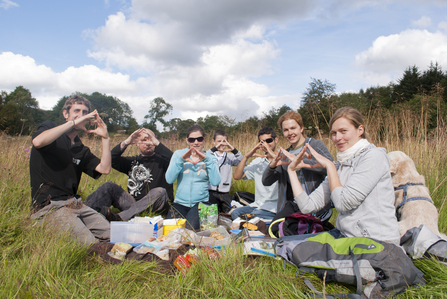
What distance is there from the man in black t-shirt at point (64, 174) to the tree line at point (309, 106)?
18.4 inches

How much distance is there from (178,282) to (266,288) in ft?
2.01

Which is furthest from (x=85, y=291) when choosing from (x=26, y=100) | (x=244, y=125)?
(x=26, y=100)

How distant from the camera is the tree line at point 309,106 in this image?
16.8 feet

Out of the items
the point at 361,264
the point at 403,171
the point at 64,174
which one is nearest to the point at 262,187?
the point at 403,171

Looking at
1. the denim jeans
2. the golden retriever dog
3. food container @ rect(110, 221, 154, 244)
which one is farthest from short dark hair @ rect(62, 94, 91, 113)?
the golden retriever dog

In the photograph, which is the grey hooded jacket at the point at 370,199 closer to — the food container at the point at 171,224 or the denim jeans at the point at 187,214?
the food container at the point at 171,224

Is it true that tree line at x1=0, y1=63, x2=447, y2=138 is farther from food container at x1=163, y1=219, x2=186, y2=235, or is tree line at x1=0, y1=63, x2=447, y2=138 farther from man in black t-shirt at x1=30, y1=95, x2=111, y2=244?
food container at x1=163, y1=219, x2=186, y2=235

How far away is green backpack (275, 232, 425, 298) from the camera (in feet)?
5.44

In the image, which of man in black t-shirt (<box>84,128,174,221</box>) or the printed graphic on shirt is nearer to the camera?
man in black t-shirt (<box>84,128,174,221</box>)

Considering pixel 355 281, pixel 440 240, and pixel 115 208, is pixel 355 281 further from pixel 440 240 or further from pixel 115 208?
pixel 115 208

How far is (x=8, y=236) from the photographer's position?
6.95ft

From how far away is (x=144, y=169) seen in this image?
13.2ft

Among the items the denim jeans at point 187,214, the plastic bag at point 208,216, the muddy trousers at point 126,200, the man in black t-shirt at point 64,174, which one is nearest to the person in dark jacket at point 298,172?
the plastic bag at point 208,216

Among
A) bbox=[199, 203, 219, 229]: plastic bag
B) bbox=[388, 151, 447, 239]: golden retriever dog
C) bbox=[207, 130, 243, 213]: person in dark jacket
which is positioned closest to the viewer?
bbox=[388, 151, 447, 239]: golden retriever dog
